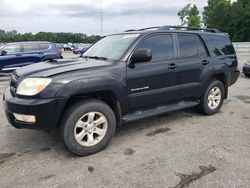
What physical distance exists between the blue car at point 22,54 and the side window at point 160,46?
755cm

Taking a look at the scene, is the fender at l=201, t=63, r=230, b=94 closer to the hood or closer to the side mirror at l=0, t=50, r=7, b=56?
the hood

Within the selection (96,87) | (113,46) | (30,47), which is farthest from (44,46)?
(96,87)

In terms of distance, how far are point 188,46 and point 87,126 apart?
262cm

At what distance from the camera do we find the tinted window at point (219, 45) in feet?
19.3

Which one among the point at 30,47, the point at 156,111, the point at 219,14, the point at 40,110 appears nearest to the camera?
the point at 40,110

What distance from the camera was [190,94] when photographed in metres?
5.39

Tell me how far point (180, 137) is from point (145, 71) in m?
1.24

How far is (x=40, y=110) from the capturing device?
3.59 meters

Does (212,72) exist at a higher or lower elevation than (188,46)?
lower

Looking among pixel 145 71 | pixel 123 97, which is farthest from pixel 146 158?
pixel 145 71

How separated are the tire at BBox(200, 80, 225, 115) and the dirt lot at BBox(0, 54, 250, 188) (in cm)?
44

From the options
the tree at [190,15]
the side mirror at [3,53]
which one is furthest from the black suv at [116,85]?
the tree at [190,15]

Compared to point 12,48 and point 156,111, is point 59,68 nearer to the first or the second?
point 156,111

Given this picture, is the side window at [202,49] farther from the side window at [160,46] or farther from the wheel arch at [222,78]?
the side window at [160,46]
